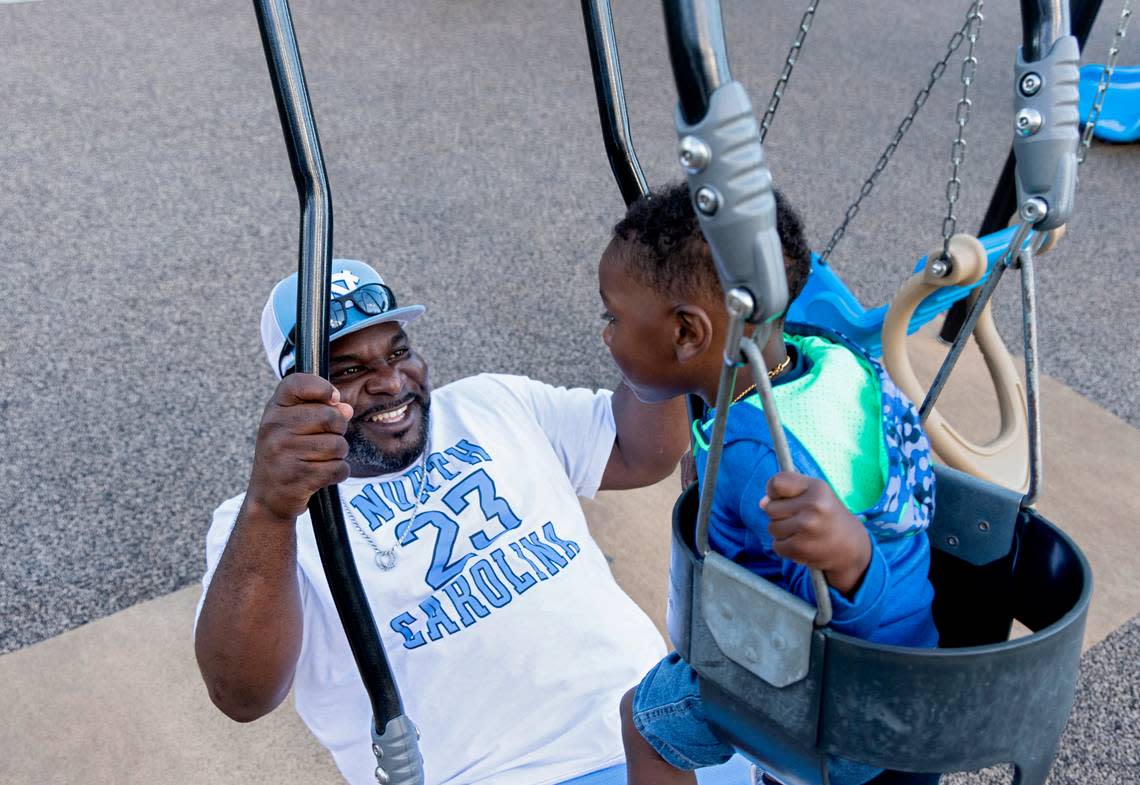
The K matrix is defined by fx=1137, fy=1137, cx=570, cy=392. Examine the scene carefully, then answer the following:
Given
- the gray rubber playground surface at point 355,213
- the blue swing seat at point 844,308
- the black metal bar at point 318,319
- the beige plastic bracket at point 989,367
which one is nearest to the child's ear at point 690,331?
the black metal bar at point 318,319

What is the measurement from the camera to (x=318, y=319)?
137 cm

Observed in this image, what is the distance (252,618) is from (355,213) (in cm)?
336

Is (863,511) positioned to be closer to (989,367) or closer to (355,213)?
(989,367)

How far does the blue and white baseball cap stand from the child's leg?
2.67 ft

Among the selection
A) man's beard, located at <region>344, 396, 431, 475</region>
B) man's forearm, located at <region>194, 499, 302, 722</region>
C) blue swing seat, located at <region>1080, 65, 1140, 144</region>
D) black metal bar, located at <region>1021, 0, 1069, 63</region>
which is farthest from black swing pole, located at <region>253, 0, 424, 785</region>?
blue swing seat, located at <region>1080, 65, 1140, 144</region>

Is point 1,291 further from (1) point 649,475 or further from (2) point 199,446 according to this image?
(1) point 649,475

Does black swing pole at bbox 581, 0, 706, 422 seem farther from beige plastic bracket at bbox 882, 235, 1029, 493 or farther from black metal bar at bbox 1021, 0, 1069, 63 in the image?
beige plastic bracket at bbox 882, 235, 1029, 493

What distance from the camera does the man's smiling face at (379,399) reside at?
200 cm

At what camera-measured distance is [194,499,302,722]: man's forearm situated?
1.62 m

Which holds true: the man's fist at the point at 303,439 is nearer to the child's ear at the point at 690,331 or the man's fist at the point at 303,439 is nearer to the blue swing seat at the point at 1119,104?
the child's ear at the point at 690,331

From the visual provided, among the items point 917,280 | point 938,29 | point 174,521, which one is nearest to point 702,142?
point 917,280

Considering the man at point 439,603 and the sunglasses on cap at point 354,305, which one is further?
the sunglasses on cap at point 354,305

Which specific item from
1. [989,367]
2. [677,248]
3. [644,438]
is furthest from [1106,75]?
[677,248]

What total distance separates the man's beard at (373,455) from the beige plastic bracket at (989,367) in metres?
A: 1.09
